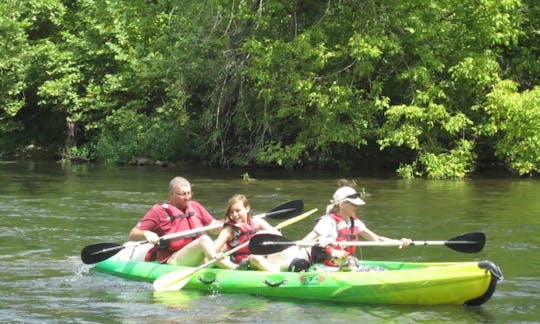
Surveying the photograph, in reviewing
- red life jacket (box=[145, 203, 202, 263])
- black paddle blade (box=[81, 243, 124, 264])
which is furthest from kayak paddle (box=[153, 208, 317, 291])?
black paddle blade (box=[81, 243, 124, 264])

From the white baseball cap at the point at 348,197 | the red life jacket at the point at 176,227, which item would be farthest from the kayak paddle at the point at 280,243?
the red life jacket at the point at 176,227

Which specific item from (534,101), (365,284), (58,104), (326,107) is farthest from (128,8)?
(365,284)

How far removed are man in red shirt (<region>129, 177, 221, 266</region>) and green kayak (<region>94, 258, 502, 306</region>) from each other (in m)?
0.34

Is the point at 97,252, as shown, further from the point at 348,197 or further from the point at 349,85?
the point at 349,85

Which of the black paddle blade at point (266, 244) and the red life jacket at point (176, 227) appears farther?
the red life jacket at point (176, 227)

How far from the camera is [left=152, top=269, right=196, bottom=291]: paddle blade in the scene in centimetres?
820

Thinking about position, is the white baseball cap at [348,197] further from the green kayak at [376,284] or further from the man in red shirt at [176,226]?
the man in red shirt at [176,226]

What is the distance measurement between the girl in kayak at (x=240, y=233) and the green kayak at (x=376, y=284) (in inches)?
9.9

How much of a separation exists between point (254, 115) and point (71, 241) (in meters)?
11.7

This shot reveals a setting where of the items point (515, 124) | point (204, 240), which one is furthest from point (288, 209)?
point (515, 124)

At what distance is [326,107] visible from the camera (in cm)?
2039

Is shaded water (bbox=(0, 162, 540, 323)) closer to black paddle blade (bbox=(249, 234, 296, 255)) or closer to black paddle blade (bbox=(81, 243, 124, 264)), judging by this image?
black paddle blade (bbox=(81, 243, 124, 264))

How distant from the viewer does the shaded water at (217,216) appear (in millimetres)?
7637

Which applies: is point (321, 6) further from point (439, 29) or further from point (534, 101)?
point (534, 101)
